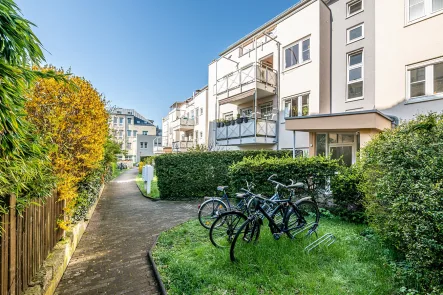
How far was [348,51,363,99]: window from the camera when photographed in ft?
35.8

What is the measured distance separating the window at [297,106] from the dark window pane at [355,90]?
2134 mm

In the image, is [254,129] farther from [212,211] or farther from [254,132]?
[212,211]

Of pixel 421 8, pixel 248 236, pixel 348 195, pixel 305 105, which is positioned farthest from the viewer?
pixel 305 105

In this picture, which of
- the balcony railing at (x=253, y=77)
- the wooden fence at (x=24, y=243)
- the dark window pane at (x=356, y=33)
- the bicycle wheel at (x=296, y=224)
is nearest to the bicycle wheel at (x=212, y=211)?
the bicycle wheel at (x=296, y=224)

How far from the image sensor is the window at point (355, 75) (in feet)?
35.8

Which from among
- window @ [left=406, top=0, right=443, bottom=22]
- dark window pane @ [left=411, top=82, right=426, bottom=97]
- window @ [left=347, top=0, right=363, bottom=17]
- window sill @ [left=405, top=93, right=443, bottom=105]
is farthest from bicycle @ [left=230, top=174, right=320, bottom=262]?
window @ [left=347, top=0, right=363, bottom=17]

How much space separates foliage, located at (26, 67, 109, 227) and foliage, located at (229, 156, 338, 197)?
4259mm

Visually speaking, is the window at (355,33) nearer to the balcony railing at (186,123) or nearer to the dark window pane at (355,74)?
the dark window pane at (355,74)

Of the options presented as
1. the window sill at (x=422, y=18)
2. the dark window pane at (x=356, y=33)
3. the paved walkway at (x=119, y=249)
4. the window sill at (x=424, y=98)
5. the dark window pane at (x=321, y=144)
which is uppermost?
the dark window pane at (x=356, y=33)

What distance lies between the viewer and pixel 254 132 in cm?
1309

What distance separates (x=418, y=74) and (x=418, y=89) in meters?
0.62

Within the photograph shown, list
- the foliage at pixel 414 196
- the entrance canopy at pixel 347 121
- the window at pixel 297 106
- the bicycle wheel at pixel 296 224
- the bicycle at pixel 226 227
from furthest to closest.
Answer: the window at pixel 297 106, the entrance canopy at pixel 347 121, the bicycle wheel at pixel 296 224, the bicycle at pixel 226 227, the foliage at pixel 414 196

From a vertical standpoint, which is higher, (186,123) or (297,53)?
(297,53)

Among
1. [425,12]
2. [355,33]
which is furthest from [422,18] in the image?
[355,33]
